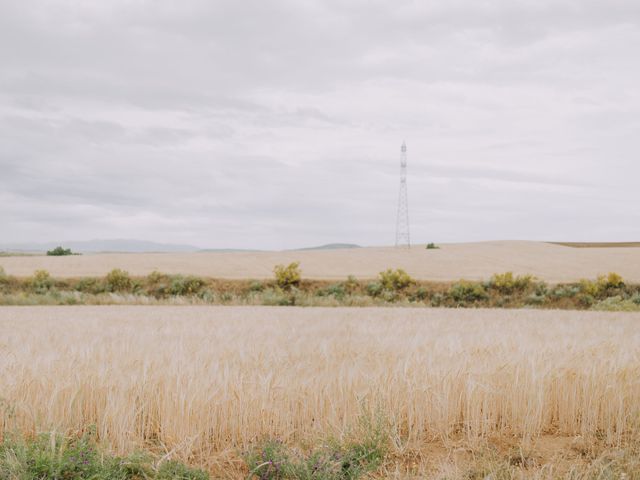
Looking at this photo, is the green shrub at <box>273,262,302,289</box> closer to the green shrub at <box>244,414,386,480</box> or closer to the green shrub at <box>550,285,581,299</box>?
the green shrub at <box>550,285,581,299</box>

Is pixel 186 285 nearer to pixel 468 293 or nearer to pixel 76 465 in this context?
→ pixel 468 293

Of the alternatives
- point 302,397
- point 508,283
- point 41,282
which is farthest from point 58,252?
point 302,397

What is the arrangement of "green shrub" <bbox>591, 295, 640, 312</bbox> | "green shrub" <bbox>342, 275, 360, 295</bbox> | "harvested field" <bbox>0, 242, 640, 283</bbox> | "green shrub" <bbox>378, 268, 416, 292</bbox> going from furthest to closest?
"harvested field" <bbox>0, 242, 640, 283</bbox> → "green shrub" <bbox>342, 275, 360, 295</bbox> → "green shrub" <bbox>378, 268, 416, 292</bbox> → "green shrub" <bbox>591, 295, 640, 312</bbox>

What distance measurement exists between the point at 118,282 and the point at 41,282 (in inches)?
153

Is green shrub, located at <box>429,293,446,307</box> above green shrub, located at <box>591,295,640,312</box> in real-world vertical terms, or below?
below

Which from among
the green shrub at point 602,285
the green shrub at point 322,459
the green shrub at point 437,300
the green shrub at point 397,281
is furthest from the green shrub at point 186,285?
the green shrub at point 322,459

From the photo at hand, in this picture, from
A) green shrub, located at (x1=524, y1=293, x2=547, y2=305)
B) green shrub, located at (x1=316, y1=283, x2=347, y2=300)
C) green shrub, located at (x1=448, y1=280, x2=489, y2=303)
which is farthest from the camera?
green shrub, located at (x1=316, y1=283, x2=347, y2=300)

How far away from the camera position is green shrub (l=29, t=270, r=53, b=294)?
28.5m

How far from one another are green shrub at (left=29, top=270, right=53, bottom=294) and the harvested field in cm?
180

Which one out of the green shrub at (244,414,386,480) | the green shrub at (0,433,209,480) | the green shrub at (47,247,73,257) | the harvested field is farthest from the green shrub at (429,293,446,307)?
the green shrub at (47,247,73,257)

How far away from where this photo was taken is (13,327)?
33.5ft

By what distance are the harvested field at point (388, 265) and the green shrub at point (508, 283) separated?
2.61 metres

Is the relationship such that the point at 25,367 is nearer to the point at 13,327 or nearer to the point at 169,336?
the point at 169,336

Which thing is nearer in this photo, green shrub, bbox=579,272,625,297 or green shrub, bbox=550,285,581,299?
green shrub, bbox=579,272,625,297
